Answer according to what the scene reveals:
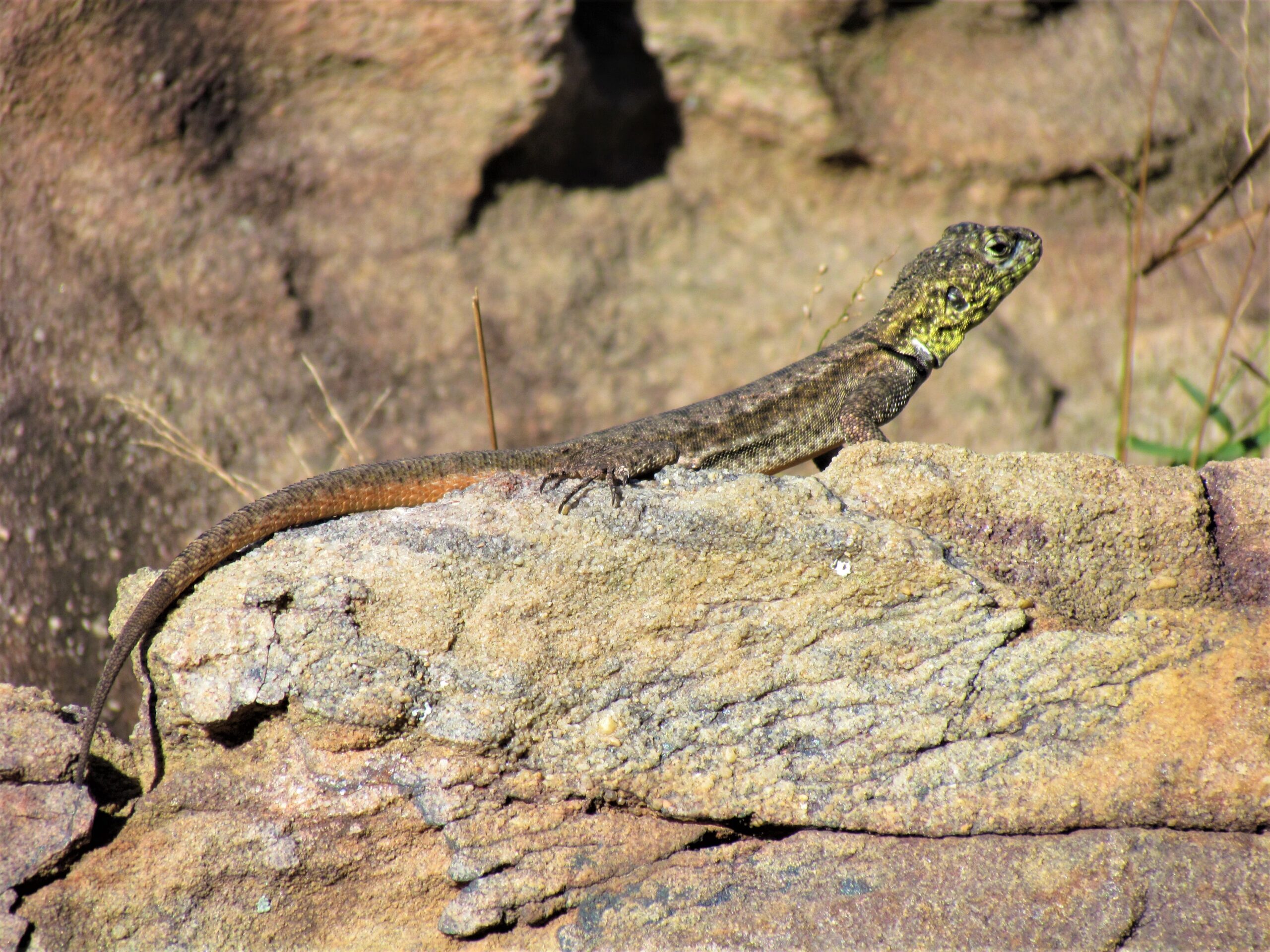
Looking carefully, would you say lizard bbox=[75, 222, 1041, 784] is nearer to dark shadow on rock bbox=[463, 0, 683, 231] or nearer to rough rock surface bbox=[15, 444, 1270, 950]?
rough rock surface bbox=[15, 444, 1270, 950]

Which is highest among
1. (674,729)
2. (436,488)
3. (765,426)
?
(436,488)

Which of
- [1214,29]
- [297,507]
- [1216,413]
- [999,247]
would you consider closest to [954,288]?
[999,247]

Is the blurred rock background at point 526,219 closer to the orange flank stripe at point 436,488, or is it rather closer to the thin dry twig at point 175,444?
the thin dry twig at point 175,444

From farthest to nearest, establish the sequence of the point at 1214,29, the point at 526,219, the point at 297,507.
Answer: the point at 526,219 → the point at 1214,29 → the point at 297,507

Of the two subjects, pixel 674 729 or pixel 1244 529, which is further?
pixel 1244 529

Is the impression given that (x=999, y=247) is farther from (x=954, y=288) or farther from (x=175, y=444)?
(x=175, y=444)

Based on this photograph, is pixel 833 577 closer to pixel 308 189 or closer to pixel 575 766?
pixel 575 766

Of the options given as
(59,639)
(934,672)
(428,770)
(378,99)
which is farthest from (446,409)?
(934,672)
